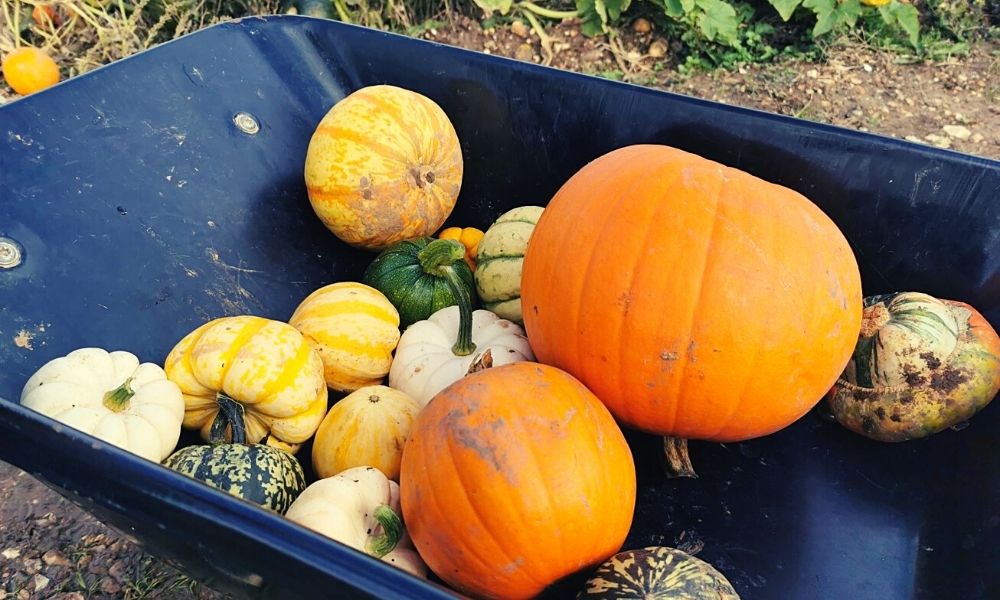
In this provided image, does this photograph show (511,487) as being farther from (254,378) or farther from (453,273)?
(453,273)

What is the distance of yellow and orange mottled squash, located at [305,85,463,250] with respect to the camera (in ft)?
6.42

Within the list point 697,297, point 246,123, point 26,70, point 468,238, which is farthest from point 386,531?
point 26,70

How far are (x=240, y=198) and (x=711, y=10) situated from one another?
2900 millimetres

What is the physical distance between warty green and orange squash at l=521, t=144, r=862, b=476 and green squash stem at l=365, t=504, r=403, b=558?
0.45 meters

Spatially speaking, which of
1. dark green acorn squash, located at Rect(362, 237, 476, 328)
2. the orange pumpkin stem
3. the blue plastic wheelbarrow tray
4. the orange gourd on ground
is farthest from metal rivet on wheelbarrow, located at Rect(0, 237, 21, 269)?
the orange gourd on ground

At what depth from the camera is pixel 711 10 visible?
154 inches

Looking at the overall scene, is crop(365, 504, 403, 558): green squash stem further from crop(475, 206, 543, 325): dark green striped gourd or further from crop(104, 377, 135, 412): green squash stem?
crop(475, 206, 543, 325): dark green striped gourd

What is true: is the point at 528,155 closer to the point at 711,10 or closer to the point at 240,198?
the point at 240,198

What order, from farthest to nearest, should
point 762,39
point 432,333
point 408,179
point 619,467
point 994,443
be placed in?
point 762,39 → point 408,179 → point 432,333 → point 994,443 → point 619,467

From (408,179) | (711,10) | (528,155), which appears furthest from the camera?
(711,10)

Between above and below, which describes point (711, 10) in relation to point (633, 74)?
above

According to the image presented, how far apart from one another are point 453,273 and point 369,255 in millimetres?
456

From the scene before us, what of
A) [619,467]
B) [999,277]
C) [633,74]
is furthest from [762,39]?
[619,467]

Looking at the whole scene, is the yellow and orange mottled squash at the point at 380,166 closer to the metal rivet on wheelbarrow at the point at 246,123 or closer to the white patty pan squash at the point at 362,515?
the metal rivet on wheelbarrow at the point at 246,123
